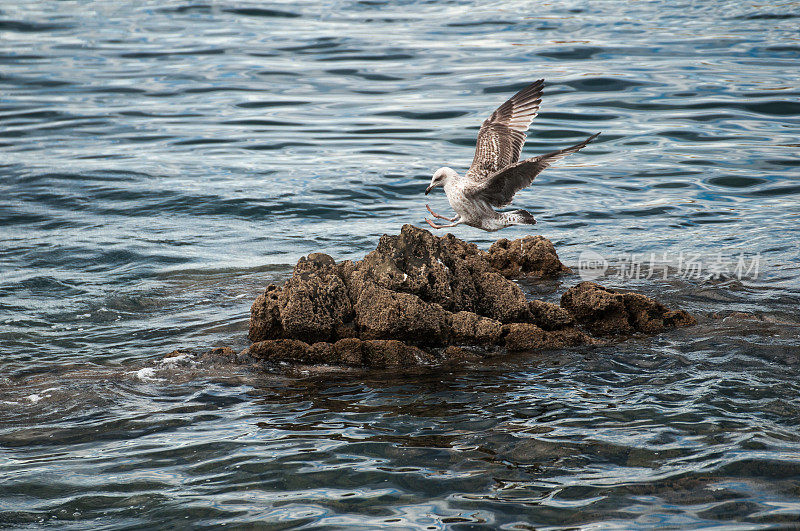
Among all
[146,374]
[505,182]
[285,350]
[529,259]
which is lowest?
[146,374]

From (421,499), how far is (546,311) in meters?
2.80

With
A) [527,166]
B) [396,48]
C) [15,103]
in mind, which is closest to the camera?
[527,166]

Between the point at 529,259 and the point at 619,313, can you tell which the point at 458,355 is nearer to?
the point at 619,313

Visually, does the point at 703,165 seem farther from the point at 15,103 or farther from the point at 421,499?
the point at 15,103

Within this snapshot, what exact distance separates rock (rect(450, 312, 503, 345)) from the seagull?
1411 millimetres

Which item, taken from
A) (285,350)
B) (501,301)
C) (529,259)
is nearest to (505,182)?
(529,259)

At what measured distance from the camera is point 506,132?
362 inches

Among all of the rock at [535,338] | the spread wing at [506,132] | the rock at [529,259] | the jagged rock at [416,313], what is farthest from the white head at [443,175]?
the rock at [535,338]

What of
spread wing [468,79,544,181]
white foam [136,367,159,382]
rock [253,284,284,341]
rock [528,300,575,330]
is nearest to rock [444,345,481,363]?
rock [528,300,575,330]

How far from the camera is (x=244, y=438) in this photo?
5.57 m

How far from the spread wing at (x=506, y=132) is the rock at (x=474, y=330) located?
7.98ft

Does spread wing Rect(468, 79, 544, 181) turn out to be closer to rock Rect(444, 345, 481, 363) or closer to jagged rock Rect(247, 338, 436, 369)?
rock Rect(444, 345, 481, 363)

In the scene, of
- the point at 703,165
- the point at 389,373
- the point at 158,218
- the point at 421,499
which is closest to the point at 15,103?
the point at 158,218

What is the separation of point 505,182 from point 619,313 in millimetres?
1802
